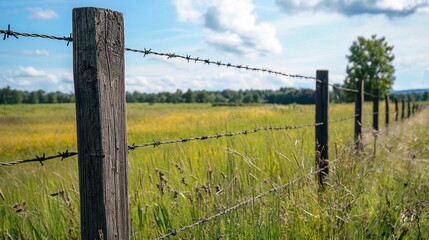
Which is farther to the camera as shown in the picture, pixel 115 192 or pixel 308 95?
pixel 308 95

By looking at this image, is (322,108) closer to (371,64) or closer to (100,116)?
(100,116)

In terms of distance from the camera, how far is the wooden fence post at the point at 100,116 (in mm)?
1788

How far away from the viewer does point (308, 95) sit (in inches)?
2105

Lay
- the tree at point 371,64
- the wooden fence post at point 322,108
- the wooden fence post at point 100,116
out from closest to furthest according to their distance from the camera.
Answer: the wooden fence post at point 100,116, the wooden fence post at point 322,108, the tree at point 371,64

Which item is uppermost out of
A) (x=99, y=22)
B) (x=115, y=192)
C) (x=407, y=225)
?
(x=99, y=22)

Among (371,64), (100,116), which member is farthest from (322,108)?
(371,64)

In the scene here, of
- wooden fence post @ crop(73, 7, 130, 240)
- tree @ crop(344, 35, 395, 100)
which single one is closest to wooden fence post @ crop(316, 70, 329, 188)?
wooden fence post @ crop(73, 7, 130, 240)

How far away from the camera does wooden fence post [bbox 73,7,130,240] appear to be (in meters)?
1.79

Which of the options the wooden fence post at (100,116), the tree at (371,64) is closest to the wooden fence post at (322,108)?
the wooden fence post at (100,116)

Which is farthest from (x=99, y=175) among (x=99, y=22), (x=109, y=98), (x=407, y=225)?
(x=407, y=225)

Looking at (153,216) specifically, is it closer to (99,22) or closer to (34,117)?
(99,22)

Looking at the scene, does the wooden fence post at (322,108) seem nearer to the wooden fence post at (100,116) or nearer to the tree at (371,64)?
the wooden fence post at (100,116)

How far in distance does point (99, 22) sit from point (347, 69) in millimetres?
58778

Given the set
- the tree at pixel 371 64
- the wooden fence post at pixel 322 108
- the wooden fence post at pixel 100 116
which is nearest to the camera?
the wooden fence post at pixel 100 116
